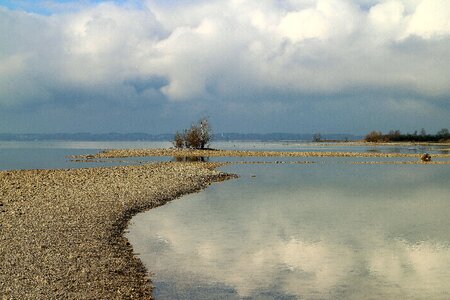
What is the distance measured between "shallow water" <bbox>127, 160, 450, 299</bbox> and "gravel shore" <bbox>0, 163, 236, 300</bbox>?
873mm

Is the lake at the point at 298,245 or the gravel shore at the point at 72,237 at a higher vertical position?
the gravel shore at the point at 72,237

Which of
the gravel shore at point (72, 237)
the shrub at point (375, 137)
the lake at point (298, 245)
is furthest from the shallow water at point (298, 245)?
the shrub at point (375, 137)

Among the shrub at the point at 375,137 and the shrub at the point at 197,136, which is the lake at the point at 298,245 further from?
the shrub at the point at 375,137

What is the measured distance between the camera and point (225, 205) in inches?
1133

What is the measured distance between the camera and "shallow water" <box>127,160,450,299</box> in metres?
13.6

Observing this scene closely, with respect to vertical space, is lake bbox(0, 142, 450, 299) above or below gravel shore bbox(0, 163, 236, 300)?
below

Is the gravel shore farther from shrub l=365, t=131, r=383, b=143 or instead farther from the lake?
shrub l=365, t=131, r=383, b=143

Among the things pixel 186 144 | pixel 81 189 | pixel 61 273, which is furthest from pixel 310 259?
pixel 186 144

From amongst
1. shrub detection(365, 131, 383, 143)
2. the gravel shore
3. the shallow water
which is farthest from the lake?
shrub detection(365, 131, 383, 143)

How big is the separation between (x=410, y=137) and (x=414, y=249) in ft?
556

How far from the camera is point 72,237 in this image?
17516 mm

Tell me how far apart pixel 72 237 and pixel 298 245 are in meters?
7.60

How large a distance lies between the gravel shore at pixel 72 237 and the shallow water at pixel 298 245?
2.86 ft

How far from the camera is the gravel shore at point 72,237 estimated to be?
12352mm
